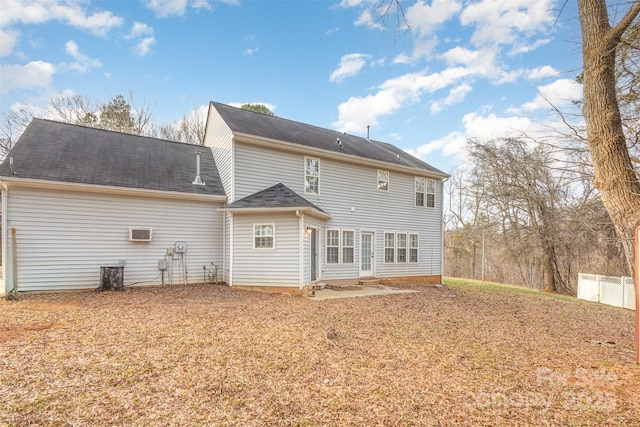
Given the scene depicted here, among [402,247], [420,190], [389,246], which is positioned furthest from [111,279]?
[420,190]

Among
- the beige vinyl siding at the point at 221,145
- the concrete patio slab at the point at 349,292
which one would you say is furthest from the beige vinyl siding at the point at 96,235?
the concrete patio slab at the point at 349,292

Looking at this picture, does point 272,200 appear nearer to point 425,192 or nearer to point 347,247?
point 347,247

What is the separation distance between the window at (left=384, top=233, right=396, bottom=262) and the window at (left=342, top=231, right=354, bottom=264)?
176 centimetres

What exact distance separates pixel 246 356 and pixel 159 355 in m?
1.15

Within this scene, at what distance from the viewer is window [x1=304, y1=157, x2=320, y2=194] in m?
11.7

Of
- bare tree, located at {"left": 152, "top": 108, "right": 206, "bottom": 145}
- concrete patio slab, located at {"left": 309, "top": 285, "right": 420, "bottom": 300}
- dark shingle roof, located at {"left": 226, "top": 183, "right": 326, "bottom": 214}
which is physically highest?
bare tree, located at {"left": 152, "top": 108, "right": 206, "bottom": 145}

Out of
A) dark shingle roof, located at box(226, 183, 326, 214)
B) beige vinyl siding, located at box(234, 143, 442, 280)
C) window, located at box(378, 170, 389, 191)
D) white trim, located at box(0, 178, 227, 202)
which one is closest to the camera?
white trim, located at box(0, 178, 227, 202)

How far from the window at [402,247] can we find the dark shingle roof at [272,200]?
17.7 ft

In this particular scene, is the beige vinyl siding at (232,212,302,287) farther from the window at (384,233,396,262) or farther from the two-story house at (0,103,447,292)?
the window at (384,233,396,262)

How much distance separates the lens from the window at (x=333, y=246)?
38.7 feet

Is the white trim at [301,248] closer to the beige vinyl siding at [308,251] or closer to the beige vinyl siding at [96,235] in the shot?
the beige vinyl siding at [308,251]

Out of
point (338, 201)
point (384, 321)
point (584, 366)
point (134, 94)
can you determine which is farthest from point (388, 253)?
point (134, 94)

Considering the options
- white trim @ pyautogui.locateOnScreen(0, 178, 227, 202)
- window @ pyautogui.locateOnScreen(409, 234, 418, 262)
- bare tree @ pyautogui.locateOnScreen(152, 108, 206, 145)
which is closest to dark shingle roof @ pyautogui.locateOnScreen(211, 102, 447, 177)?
white trim @ pyautogui.locateOnScreen(0, 178, 227, 202)

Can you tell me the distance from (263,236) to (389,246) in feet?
19.4
